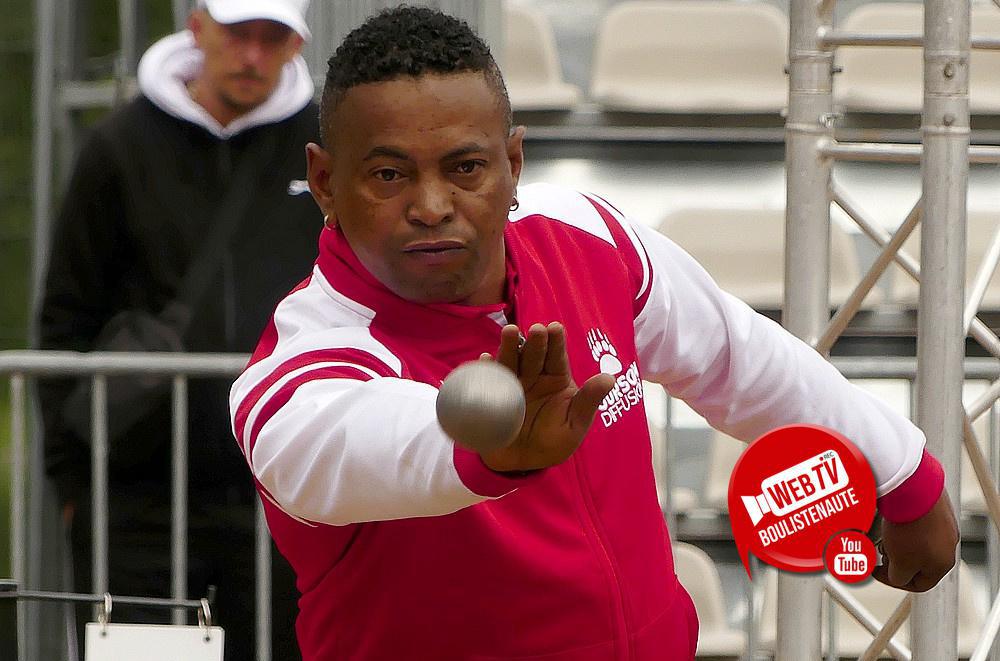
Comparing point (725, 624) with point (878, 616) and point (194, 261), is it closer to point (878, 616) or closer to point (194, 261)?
point (878, 616)

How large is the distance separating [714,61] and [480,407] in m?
4.79

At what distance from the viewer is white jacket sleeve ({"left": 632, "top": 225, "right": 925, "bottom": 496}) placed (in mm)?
1719

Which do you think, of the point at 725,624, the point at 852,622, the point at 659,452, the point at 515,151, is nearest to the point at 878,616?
the point at 852,622

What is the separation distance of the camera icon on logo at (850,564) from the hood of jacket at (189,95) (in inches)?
92.1

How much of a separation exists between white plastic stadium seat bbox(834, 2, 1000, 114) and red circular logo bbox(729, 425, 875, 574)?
436 cm

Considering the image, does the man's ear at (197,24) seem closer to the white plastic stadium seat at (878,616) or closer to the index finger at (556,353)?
the white plastic stadium seat at (878,616)

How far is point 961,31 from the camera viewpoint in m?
2.50

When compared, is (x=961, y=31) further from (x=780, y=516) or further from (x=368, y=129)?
(x=780, y=516)

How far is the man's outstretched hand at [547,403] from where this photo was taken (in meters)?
1.22

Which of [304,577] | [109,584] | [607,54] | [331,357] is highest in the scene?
[607,54]

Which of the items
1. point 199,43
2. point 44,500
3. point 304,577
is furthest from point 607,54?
point 304,577

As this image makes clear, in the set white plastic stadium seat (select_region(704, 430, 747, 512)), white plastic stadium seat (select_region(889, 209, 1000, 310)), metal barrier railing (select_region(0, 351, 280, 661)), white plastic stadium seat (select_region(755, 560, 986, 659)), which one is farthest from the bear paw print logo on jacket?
white plastic stadium seat (select_region(889, 209, 1000, 310))

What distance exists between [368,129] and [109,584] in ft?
7.26

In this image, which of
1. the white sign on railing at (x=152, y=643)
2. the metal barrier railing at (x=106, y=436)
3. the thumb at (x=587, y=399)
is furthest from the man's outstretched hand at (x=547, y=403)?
the metal barrier railing at (x=106, y=436)
